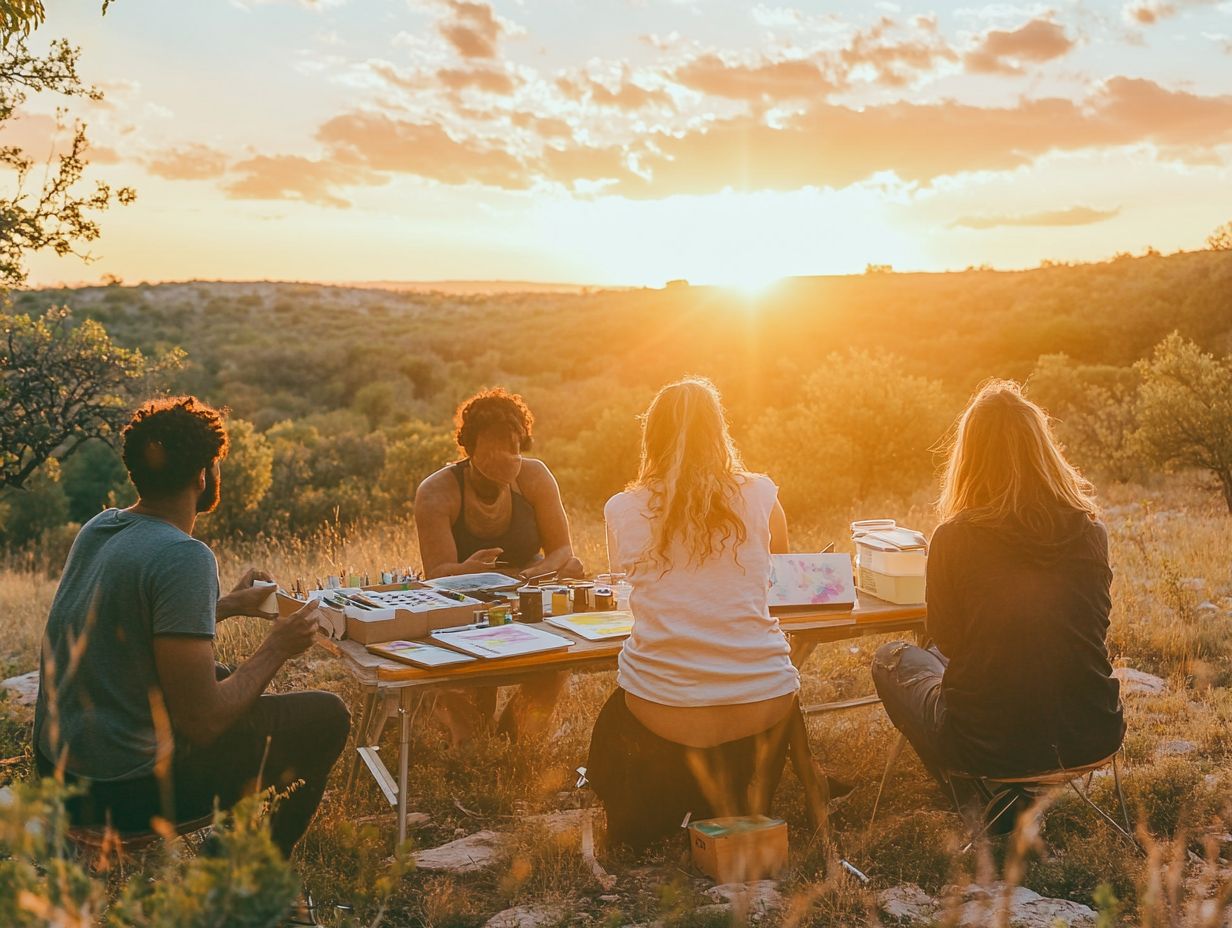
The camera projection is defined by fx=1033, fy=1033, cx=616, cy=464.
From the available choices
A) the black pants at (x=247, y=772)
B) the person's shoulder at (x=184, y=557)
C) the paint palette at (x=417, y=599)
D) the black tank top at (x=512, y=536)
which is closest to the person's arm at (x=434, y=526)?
the black tank top at (x=512, y=536)

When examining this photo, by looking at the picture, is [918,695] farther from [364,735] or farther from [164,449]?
[164,449]

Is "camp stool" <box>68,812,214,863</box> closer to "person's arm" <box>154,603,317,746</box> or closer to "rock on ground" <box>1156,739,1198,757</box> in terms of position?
"person's arm" <box>154,603,317,746</box>

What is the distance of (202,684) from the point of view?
9.28 feet

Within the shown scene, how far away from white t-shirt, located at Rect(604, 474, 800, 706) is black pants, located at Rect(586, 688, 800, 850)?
18 cm

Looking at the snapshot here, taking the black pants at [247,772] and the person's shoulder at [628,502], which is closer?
the black pants at [247,772]

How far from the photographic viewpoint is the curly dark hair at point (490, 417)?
195 inches

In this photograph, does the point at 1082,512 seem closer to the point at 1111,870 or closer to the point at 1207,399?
the point at 1111,870

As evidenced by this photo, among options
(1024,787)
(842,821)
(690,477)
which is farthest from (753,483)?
(842,821)

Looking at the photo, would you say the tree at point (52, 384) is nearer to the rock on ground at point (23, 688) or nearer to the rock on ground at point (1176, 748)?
the rock on ground at point (23, 688)

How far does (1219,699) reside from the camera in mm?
5305

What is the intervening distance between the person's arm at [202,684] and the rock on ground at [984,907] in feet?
6.82

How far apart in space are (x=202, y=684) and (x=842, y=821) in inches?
99.3

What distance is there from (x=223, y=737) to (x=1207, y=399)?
12.9 meters

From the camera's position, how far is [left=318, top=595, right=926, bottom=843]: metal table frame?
334cm
